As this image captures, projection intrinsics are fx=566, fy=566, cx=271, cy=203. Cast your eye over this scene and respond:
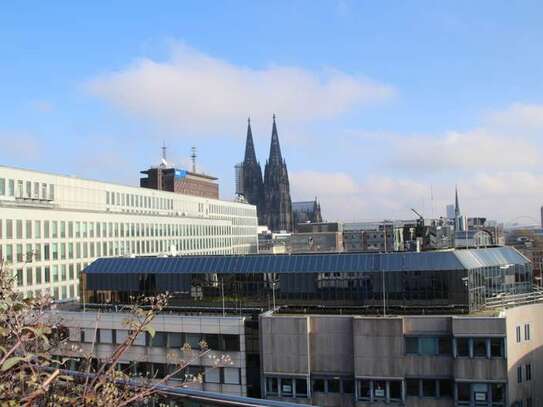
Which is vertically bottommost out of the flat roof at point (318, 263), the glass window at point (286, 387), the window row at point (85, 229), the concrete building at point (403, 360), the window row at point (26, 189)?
the glass window at point (286, 387)

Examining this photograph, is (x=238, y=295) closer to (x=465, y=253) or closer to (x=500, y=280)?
(x=465, y=253)

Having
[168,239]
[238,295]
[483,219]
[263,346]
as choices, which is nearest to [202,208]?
[168,239]

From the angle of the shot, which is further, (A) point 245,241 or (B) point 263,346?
(A) point 245,241

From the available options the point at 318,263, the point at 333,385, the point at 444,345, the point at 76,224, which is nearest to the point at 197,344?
the point at 333,385

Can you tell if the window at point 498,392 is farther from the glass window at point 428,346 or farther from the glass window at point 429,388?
the glass window at point 428,346

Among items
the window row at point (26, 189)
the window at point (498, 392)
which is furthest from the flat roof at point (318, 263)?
the window row at point (26, 189)

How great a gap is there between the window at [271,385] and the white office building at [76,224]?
15740mm

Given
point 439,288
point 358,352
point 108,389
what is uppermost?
point 108,389

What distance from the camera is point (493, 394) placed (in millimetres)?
28500

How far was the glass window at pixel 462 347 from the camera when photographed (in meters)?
28.9

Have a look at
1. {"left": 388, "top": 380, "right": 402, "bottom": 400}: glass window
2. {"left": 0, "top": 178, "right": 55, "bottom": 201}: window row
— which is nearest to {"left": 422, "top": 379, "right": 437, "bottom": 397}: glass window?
{"left": 388, "top": 380, "right": 402, "bottom": 400}: glass window

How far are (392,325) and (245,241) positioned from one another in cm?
11012

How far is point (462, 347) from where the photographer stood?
29.0 metres

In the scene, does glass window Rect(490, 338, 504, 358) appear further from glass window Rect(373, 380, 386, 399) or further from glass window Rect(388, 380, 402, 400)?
glass window Rect(373, 380, 386, 399)
